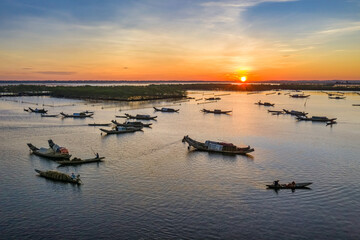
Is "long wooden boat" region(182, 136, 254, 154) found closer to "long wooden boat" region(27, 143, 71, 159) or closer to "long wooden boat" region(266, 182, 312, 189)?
"long wooden boat" region(266, 182, 312, 189)

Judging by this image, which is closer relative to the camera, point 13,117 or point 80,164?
point 80,164

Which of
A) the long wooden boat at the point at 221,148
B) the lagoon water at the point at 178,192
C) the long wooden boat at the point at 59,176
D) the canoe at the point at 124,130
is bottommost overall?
the lagoon water at the point at 178,192

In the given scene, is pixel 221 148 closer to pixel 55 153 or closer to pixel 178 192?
pixel 178 192

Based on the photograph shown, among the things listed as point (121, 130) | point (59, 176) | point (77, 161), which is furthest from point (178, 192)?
point (121, 130)

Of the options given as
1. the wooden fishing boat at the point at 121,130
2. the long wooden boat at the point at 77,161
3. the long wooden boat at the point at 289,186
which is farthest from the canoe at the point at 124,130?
the long wooden boat at the point at 289,186

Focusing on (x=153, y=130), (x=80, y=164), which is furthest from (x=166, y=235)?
(x=153, y=130)

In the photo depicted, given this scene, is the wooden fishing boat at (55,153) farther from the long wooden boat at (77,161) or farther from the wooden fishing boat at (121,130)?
the wooden fishing boat at (121,130)

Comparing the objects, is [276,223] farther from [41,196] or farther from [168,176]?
[41,196]

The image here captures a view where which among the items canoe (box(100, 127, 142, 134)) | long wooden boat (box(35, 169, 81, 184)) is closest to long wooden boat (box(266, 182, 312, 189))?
long wooden boat (box(35, 169, 81, 184))
